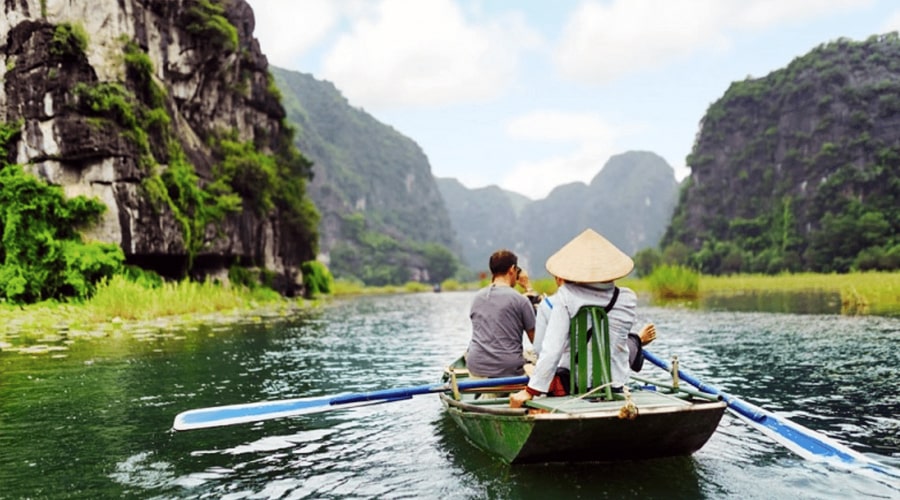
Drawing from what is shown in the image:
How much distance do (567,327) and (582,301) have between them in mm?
235

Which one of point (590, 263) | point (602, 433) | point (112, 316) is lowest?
point (112, 316)

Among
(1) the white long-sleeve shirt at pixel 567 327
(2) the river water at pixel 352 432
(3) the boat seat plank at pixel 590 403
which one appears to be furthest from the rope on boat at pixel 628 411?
(1) the white long-sleeve shirt at pixel 567 327

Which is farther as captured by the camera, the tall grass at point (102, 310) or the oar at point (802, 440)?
the tall grass at point (102, 310)

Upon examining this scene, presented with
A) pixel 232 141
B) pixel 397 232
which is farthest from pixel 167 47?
pixel 397 232

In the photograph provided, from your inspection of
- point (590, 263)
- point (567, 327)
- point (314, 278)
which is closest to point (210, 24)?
point (314, 278)

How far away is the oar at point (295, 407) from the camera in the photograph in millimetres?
5574

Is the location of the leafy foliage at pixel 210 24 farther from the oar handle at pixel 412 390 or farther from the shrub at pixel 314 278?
the oar handle at pixel 412 390

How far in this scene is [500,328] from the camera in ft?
20.2

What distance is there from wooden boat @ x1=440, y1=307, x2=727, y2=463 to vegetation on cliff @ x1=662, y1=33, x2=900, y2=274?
2641 inches

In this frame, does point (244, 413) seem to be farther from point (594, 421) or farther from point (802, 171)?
point (802, 171)

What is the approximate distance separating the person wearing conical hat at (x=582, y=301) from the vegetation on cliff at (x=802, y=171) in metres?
67.0

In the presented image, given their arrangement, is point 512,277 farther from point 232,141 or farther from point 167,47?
point 232,141

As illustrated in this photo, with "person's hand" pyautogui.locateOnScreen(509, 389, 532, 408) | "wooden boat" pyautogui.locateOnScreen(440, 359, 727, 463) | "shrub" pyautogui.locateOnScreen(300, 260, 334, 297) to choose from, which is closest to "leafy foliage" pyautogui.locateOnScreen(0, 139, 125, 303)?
"shrub" pyautogui.locateOnScreen(300, 260, 334, 297)

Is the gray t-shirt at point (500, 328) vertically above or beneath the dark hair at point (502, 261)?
beneath
